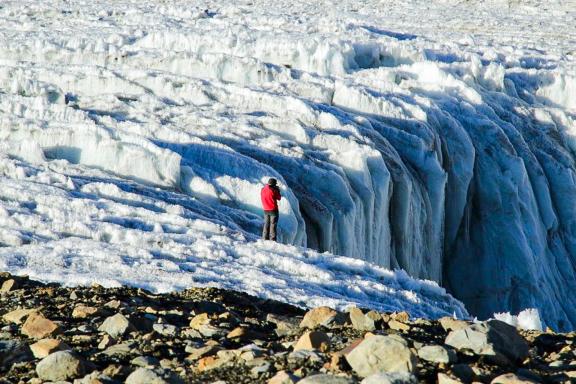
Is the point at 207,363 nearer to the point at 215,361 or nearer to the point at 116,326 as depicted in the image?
the point at 215,361

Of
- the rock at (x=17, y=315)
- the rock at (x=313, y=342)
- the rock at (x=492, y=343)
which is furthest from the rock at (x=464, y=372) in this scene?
the rock at (x=17, y=315)

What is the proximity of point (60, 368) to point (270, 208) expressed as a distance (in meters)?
8.79

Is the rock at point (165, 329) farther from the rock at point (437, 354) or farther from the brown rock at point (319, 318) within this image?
the rock at point (437, 354)

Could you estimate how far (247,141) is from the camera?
1856 centimetres

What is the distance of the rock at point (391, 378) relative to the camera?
475 cm

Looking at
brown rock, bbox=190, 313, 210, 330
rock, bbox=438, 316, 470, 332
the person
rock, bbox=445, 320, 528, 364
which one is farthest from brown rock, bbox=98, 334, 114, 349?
the person

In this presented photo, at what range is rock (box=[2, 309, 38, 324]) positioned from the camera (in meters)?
7.12

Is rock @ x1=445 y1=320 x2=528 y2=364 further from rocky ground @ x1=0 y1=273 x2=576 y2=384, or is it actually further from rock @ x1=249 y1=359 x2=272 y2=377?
rock @ x1=249 y1=359 x2=272 y2=377

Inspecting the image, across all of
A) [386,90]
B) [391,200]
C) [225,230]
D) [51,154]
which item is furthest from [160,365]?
[386,90]

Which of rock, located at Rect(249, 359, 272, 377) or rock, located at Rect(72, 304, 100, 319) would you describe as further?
rock, located at Rect(72, 304, 100, 319)

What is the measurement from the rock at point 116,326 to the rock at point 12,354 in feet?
2.43

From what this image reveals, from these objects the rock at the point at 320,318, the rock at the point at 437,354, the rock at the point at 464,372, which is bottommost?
the rock at the point at 320,318

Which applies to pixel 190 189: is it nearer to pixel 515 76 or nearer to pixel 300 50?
pixel 300 50

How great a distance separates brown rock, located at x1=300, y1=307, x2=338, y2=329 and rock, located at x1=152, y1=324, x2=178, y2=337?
987mm
